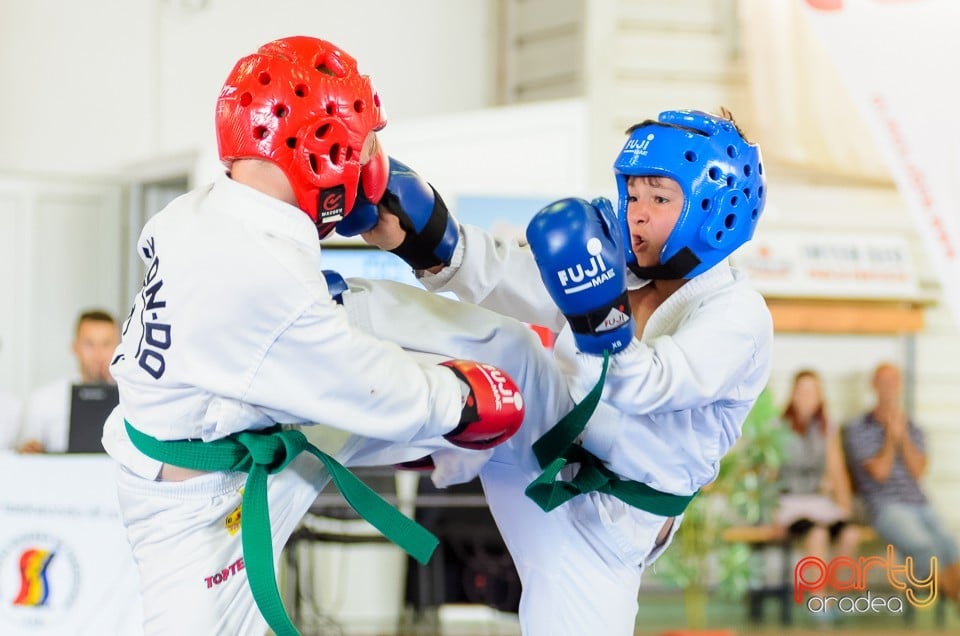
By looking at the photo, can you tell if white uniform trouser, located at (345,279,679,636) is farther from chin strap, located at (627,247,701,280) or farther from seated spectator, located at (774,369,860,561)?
seated spectator, located at (774,369,860,561)

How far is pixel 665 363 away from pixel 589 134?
14.1 feet

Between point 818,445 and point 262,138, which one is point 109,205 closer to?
point 818,445

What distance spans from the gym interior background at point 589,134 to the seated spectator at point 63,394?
1140 millimetres

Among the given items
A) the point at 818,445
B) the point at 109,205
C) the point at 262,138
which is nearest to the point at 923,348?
the point at 818,445

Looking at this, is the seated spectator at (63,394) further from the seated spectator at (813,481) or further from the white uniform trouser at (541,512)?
the seated spectator at (813,481)

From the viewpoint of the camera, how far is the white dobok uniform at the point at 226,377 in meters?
2.12

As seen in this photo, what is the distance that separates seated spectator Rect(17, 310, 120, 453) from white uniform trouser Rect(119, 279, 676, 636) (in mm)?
2321

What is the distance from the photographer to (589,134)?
21.0 ft

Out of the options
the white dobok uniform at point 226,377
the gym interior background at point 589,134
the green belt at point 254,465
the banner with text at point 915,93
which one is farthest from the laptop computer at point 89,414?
the banner with text at point 915,93

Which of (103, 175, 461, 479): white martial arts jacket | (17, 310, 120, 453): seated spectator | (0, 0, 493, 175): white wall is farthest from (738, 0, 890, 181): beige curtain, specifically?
(103, 175, 461, 479): white martial arts jacket

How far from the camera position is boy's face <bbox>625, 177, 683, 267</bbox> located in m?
2.47

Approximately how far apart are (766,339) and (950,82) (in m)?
3.48

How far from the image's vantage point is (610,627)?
2514mm

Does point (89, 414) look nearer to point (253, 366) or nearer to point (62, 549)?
point (62, 549)
